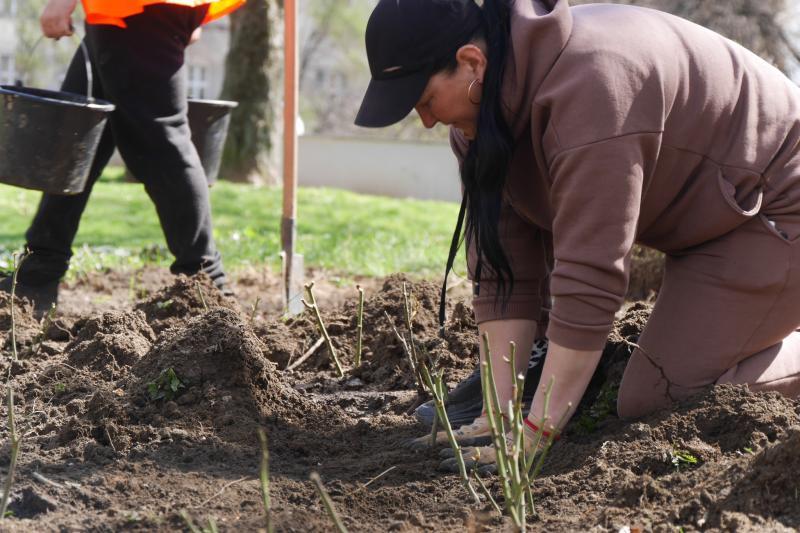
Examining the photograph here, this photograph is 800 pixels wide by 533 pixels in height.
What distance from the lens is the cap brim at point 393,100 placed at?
234 centimetres

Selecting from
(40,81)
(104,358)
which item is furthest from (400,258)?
(40,81)

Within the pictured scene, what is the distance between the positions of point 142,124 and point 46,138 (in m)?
0.36

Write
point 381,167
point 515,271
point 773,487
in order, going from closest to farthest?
point 773,487
point 515,271
point 381,167

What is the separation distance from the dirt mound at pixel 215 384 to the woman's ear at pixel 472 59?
1033 mm

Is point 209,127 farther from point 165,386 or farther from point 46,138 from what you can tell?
point 165,386

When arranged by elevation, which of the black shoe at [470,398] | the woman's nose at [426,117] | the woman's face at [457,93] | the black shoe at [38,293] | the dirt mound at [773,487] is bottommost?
the black shoe at [38,293]

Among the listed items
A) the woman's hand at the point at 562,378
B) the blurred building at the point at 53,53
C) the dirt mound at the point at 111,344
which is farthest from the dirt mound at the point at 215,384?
the blurred building at the point at 53,53

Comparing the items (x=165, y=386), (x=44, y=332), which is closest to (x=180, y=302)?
(x=44, y=332)

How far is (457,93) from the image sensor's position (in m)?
2.40

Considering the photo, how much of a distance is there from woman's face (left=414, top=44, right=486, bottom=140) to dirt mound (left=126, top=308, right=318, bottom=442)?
2.94 feet

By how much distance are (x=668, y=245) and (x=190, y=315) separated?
5.82ft

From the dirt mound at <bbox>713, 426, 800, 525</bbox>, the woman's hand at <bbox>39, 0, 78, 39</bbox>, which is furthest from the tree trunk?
the dirt mound at <bbox>713, 426, 800, 525</bbox>

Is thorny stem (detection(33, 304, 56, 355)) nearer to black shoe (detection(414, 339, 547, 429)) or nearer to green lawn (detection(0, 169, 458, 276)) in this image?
green lawn (detection(0, 169, 458, 276))

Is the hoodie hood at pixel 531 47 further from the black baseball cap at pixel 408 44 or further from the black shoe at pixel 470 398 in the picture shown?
the black shoe at pixel 470 398
